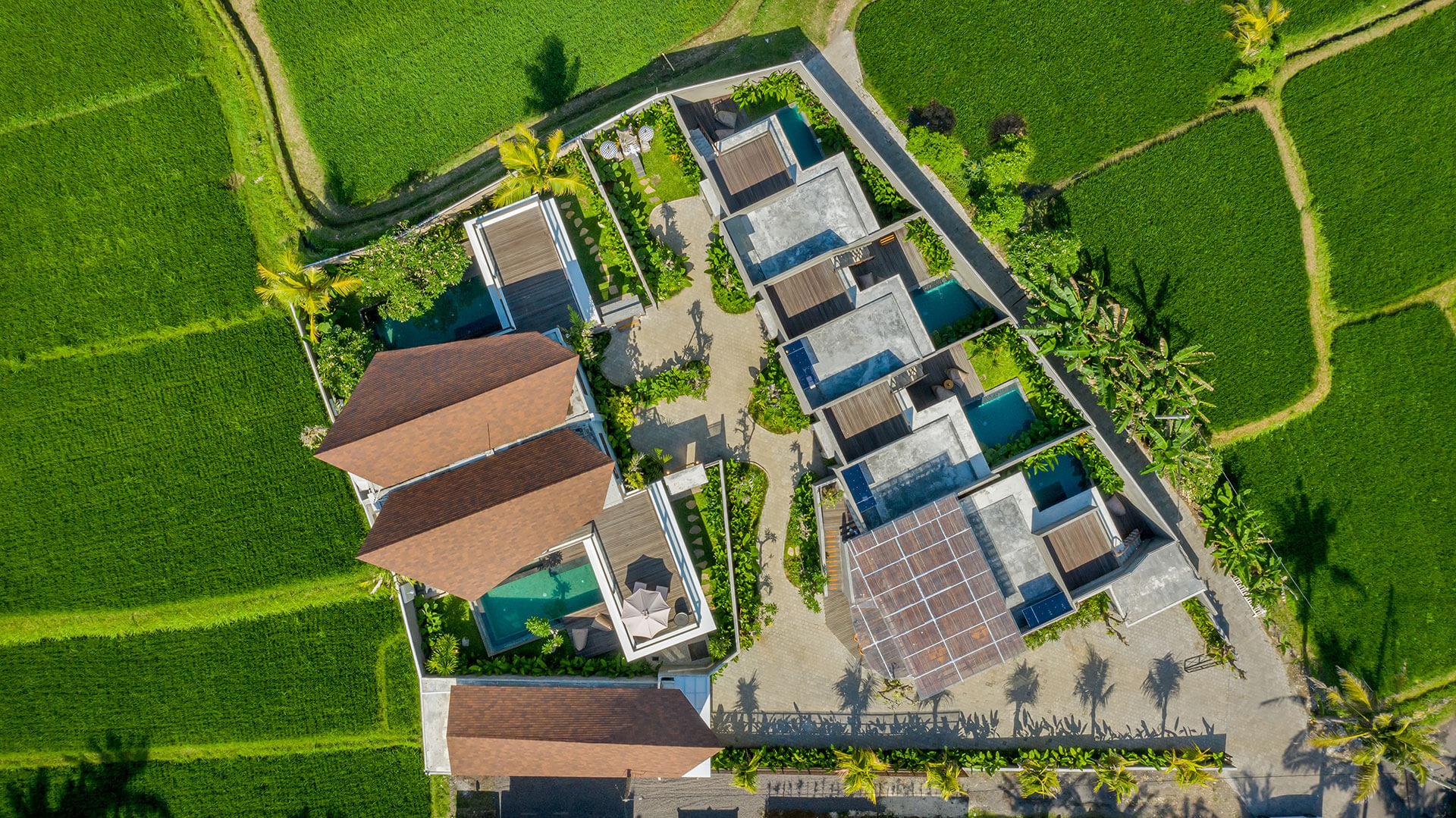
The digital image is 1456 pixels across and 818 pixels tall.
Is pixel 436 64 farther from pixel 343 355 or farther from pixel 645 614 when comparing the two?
pixel 645 614

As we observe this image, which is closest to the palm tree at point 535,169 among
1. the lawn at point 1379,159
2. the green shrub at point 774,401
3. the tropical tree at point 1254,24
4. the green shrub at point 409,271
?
the green shrub at point 409,271

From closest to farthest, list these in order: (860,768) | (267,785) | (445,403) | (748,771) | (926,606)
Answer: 1. (445,403)
2. (926,606)
3. (860,768)
4. (748,771)
5. (267,785)

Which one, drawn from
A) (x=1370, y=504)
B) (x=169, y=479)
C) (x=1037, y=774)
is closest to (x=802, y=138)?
(x=1037, y=774)

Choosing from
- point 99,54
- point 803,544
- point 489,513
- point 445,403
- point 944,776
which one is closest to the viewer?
point 489,513

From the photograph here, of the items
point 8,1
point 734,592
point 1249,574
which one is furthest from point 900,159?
point 8,1

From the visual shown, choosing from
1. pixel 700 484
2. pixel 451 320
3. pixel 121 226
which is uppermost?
pixel 121 226

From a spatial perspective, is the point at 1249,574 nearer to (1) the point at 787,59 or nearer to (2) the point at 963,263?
(2) the point at 963,263

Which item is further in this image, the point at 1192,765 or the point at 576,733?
the point at 1192,765
